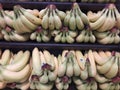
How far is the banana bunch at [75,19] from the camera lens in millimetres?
1441

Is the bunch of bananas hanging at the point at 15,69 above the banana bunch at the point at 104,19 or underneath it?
underneath

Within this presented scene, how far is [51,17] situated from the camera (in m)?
1.44

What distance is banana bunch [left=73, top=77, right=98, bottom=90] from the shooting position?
57.3 inches

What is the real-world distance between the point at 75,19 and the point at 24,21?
32 cm

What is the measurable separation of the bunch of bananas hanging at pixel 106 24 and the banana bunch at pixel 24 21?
1.21 ft

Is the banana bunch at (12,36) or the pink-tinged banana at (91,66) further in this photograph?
the banana bunch at (12,36)

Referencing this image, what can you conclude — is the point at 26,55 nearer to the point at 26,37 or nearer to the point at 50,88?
the point at 26,37

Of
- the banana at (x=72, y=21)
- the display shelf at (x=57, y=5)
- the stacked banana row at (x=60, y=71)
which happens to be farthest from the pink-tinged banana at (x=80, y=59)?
the display shelf at (x=57, y=5)

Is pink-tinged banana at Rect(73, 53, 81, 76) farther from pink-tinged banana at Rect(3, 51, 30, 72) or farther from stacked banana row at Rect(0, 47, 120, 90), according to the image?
pink-tinged banana at Rect(3, 51, 30, 72)

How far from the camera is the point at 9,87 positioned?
1.52 meters

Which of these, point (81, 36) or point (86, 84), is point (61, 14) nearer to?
point (81, 36)

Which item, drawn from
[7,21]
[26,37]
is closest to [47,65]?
[26,37]

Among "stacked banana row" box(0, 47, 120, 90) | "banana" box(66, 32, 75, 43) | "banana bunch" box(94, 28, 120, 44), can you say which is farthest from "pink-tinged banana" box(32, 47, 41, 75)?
"banana bunch" box(94, 28, 120, 44)

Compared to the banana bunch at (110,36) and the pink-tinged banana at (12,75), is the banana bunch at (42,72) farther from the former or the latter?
the banana bunch at (110,36)
